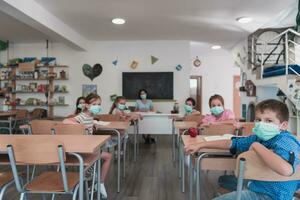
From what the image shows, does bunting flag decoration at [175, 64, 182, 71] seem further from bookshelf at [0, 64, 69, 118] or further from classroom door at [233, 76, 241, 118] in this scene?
classroom door at [233, 76, 241, 118]

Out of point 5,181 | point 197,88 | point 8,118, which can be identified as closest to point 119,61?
point 8,118

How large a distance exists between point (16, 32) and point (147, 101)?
132 inches

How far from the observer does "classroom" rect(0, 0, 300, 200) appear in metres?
1.58

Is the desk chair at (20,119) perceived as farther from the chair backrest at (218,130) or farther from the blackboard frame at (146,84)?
the chair backrest at (218,130)

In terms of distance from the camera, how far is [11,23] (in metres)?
5.46

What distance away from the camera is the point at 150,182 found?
3.28m

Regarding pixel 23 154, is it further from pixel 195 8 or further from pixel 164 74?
pixel 164 74

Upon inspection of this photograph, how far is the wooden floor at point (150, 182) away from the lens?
2820 millimetres

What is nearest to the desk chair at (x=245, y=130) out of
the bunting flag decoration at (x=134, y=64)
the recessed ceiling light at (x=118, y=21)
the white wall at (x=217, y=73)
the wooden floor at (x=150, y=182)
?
the wooden floor at (x=150, y=182)

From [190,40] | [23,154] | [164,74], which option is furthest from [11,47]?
[23,154]

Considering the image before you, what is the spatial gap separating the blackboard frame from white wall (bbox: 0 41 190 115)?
0.12 m

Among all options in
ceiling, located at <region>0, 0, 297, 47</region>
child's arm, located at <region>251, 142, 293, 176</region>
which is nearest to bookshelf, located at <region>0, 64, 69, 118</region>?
ceiling, located at <region>0, 0, 297, 47</region>

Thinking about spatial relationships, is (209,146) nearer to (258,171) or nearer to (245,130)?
(258,171)

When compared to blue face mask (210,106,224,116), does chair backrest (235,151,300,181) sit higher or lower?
lower
